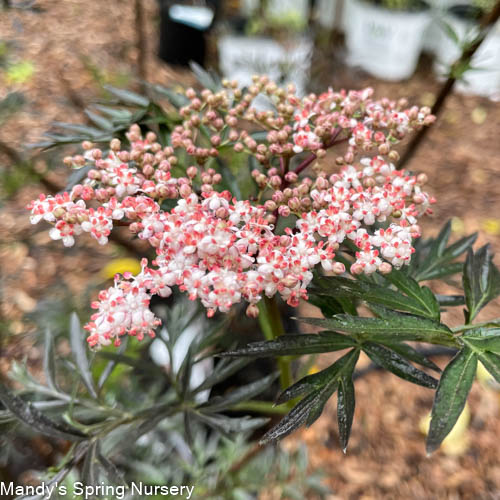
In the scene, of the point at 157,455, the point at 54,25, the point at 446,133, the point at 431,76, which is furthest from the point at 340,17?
the point at 157,455

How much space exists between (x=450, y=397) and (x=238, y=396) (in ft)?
1.15

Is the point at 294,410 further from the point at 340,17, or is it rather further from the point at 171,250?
the point at 340,17

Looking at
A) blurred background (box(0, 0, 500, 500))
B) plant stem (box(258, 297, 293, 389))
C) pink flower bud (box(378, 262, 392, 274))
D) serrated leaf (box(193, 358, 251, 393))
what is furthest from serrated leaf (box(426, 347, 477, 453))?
blurred background (box(0, 0, 500, 500))

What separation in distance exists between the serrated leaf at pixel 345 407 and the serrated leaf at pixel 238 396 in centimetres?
20

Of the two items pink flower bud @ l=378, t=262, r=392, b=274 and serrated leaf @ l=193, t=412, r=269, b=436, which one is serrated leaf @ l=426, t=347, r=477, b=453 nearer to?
pink flower bud @ l=378, t=262, r=392, b=274

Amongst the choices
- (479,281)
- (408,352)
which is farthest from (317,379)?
(479,281)

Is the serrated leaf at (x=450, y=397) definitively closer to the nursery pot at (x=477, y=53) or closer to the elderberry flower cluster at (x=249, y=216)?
the elderberry flower cluster at (x=249, y=216)

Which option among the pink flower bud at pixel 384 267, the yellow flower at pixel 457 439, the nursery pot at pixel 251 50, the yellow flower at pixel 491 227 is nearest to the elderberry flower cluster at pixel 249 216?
the pink flower bud at pixel 384 267

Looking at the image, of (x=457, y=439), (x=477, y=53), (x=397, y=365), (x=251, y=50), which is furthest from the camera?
(x=477, y=53)

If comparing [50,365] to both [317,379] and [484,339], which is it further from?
[484,339]

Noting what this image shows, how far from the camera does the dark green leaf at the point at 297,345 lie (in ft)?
1.77

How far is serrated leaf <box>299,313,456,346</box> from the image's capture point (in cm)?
51

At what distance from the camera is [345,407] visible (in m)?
0.56

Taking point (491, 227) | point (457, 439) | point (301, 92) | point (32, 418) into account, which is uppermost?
point (32, 418)
